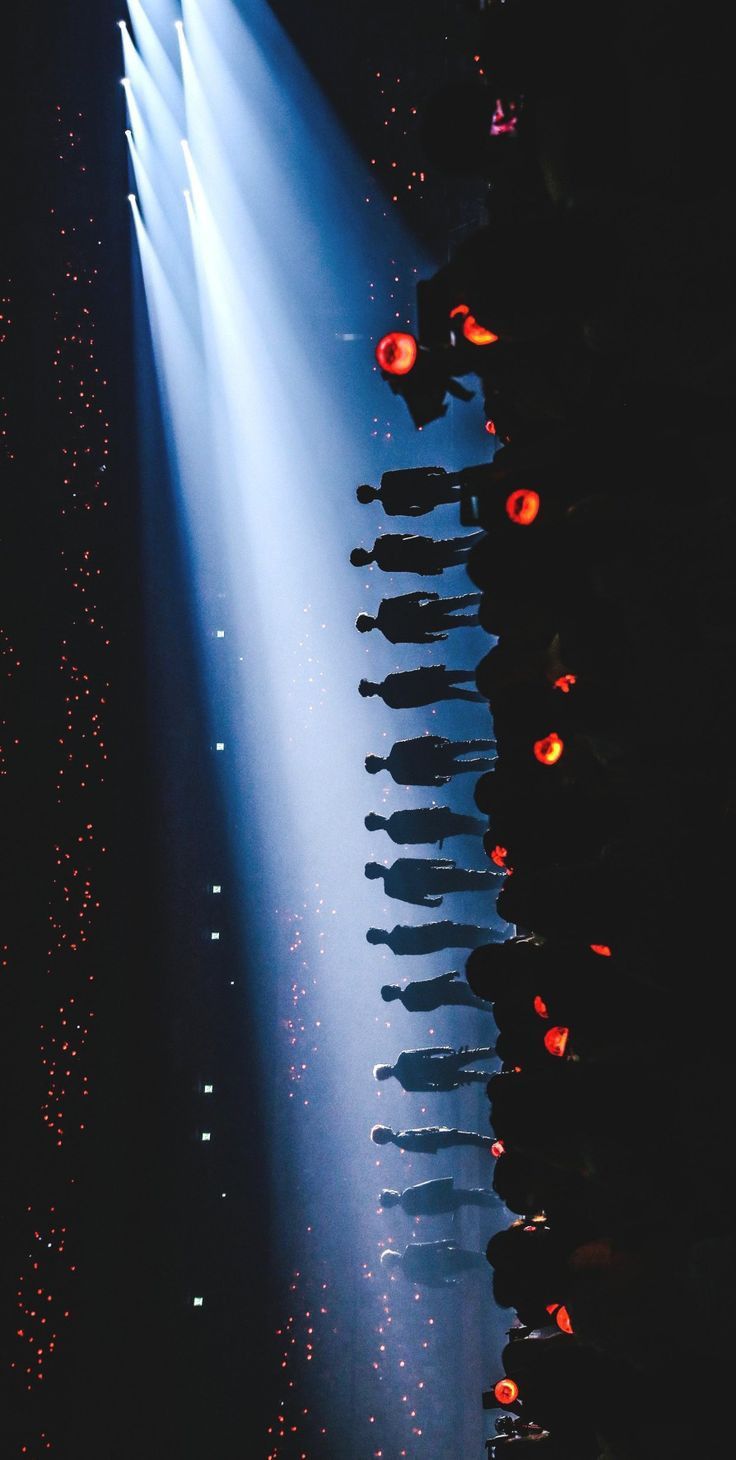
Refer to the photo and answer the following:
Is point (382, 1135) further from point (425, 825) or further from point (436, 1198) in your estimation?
point (425, 825)

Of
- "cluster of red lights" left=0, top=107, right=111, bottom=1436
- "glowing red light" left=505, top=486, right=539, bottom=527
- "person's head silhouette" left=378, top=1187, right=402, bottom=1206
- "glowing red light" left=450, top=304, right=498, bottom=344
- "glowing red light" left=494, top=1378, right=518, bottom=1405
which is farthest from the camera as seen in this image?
"person's head silhouette" left=378, top=1187, right=402, bottom=1206

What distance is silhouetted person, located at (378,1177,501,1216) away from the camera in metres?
5.85

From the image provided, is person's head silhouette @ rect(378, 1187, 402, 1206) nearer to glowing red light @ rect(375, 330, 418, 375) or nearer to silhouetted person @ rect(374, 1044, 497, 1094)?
silhouetted person @ rect(374, 1044, 497, 1094)

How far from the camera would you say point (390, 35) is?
6.00 m

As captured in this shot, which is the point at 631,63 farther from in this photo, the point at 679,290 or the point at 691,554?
the point at 691,554

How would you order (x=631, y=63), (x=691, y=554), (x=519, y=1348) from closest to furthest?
1. (x=631, y=63)
2. (x=691, y=554)
3. (x=519, y=1348)

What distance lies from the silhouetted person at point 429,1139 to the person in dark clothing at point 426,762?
196 centimetres

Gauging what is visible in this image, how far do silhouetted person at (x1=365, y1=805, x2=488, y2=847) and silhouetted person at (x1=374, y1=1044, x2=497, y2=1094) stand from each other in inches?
46.9

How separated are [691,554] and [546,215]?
767 mm

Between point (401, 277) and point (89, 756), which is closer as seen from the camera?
point (89, 756)

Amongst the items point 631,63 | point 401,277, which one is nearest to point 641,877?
point 631,63

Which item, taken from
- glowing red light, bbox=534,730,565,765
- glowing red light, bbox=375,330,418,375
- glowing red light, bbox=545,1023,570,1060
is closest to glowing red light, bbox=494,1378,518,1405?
glowing red light, bbox=545,1023,570,1060

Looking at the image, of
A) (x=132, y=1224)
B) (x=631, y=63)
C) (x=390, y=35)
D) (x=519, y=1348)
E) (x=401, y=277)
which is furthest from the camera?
(x=401, y=277)

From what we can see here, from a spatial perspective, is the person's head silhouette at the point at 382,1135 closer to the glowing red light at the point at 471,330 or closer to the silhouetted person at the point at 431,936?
the silhouetted person at the point at 431,936
